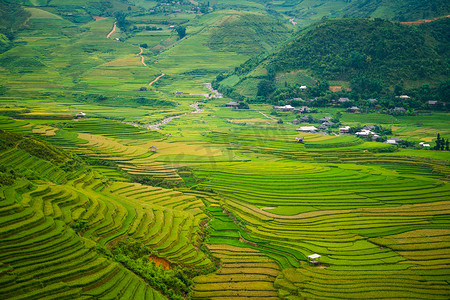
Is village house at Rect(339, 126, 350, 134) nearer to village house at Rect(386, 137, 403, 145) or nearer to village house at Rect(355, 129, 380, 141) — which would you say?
village house at Rect(355, 129, 380, 141)

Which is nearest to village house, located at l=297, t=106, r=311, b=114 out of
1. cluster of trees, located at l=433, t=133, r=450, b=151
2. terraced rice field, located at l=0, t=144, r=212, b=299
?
cluster of trees, located at l=433, t=133, r=450, b=151

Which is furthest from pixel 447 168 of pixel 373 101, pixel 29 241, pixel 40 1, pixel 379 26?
pixel 40 1

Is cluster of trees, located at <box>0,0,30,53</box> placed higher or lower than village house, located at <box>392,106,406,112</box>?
higher

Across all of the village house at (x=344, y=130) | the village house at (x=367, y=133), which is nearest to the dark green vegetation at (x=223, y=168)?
the village house at (x=367, y=133)

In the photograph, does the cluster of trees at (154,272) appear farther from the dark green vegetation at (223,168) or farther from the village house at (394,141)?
the village house at (394,141)

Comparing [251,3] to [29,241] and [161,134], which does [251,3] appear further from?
[29,241]
